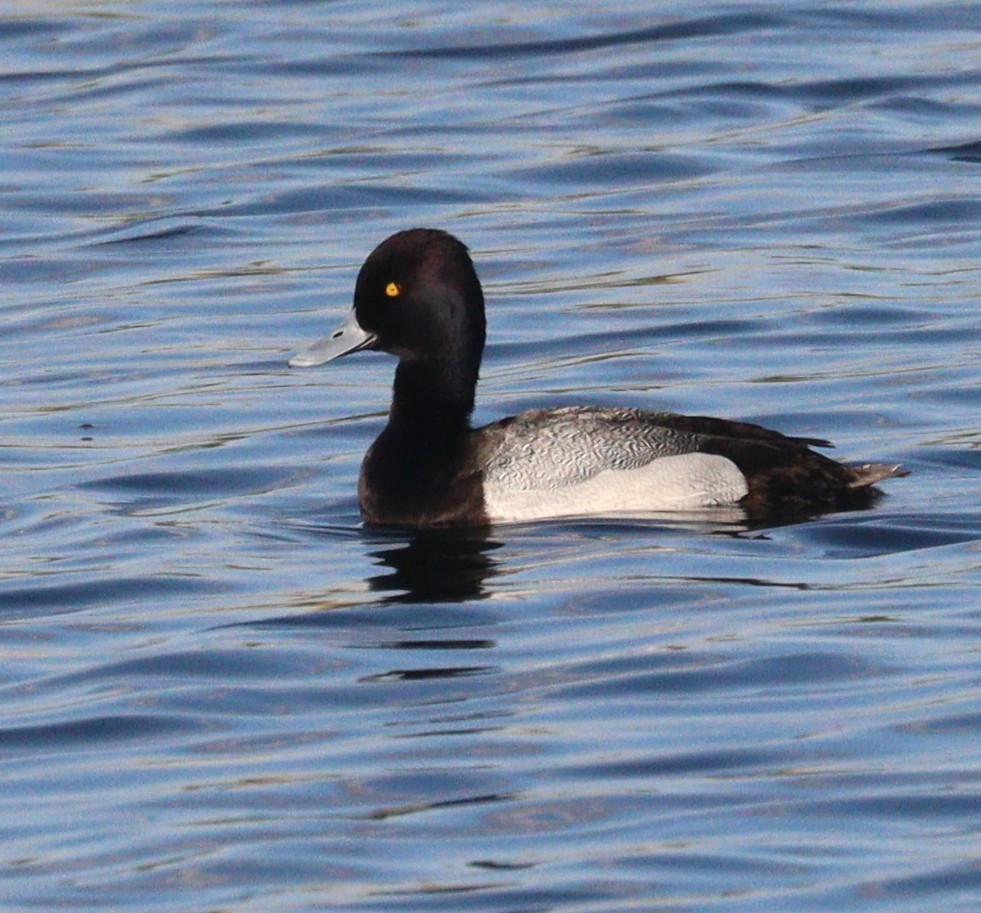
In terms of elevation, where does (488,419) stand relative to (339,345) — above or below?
below

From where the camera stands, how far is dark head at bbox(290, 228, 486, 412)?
10406 millimetres

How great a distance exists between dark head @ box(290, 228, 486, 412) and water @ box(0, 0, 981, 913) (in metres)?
0.62

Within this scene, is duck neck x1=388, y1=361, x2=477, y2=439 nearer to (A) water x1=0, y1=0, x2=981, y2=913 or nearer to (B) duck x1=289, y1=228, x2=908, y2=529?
(B) duck x1=289, y1=228, x2=908, y2=529

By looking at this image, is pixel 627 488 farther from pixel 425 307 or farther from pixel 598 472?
pixel 425 307

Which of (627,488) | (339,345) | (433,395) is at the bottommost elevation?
(627,488)

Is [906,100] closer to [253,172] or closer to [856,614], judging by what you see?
[253,172]

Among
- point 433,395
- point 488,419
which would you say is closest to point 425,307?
point 433,395

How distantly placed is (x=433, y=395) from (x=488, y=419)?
58.2 inches

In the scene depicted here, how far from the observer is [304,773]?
7055mm

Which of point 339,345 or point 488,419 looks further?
point 488,419

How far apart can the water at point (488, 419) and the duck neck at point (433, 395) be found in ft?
→ 1.56

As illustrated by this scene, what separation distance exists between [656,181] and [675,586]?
8.75m

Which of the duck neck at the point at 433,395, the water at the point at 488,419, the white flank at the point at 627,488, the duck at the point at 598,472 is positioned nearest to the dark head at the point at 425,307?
the duck neck at the point at 433,395

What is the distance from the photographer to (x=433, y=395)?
34.3 feet
